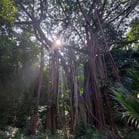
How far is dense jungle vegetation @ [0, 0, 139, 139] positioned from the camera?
16.6 ft

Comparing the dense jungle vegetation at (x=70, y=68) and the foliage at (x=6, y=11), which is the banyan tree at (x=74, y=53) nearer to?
the dense jungle vegetation at (x=70, y=68)

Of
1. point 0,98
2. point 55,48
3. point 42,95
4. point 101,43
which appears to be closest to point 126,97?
point 55,48

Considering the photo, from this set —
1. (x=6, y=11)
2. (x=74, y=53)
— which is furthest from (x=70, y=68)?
(x=6, y=11)

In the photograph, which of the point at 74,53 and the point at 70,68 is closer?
the point at 70,68

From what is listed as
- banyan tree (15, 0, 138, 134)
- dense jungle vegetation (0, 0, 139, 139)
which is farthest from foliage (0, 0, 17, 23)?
banyan tree (15, 0, 138, 134)

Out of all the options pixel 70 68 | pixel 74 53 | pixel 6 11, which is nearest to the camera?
pixel 6 11

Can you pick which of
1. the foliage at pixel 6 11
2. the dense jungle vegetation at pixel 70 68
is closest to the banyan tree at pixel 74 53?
the dense jungle vegetation at pixel 70 68

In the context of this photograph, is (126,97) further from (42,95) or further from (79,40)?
(42,95)

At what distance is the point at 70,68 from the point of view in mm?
5887

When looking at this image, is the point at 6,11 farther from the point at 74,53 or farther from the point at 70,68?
the point at 74,53

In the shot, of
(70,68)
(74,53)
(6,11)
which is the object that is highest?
(74,53)

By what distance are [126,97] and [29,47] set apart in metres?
5.49

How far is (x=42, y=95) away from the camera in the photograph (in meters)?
8.46

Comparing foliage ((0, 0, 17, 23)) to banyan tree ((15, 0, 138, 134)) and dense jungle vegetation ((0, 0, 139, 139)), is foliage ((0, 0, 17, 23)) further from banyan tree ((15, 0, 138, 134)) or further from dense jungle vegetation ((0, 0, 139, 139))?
banyan tree ((15, 0, 138, 134))
